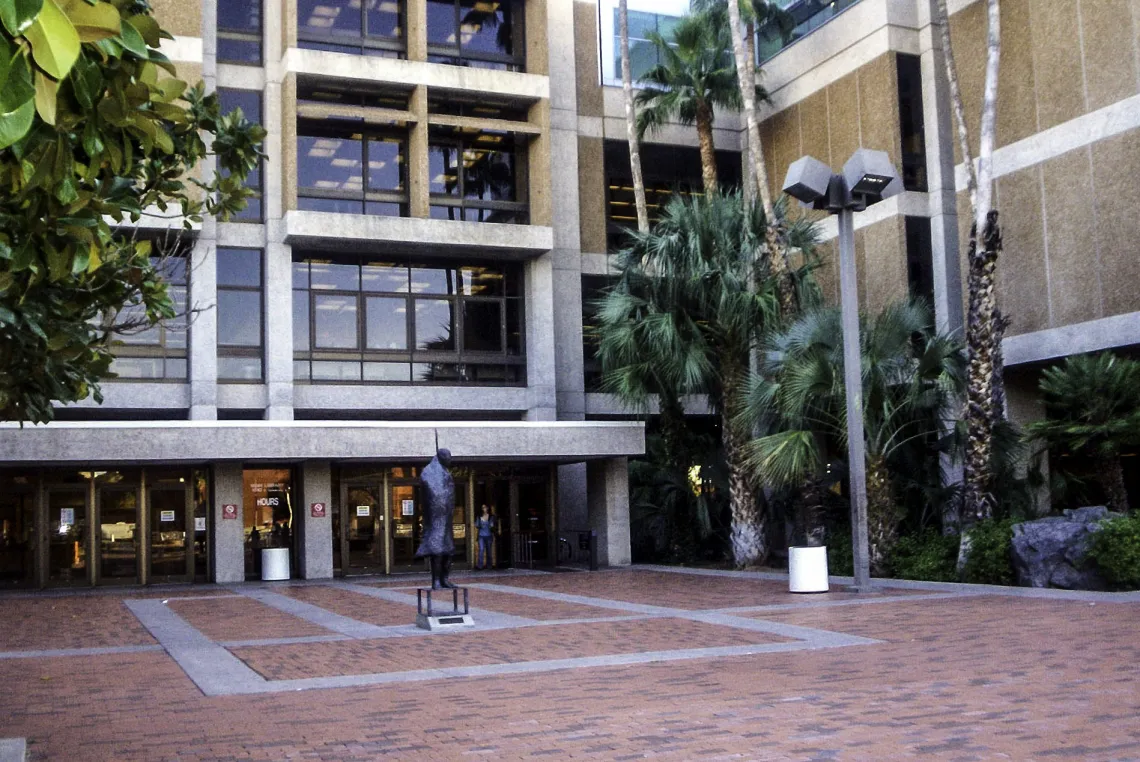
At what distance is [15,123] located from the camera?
2.32 m

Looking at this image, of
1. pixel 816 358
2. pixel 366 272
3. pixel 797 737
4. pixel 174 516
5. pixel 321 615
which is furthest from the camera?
pixel 366 272

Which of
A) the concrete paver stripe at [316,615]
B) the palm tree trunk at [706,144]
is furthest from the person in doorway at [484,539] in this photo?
the palm tree trunk at [706,144]

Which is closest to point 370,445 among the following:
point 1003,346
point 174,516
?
point 174,516

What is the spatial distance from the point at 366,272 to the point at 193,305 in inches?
174

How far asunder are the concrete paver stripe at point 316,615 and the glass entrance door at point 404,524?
5.47 m

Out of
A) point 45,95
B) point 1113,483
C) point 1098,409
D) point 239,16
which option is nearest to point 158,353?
point 239,16

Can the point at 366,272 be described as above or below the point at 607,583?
above

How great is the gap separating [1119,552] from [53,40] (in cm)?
1821

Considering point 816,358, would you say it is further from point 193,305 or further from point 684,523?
point 193,305

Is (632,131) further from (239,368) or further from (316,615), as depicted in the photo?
(316,615)

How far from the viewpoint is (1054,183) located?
83.6ft

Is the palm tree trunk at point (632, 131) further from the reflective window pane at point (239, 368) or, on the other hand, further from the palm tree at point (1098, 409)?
the palm tree at point (1098, 409)

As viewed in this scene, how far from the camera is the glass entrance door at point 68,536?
90.8ft

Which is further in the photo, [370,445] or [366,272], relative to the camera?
[366,272]
